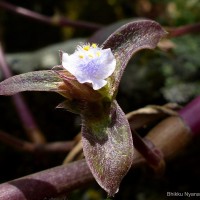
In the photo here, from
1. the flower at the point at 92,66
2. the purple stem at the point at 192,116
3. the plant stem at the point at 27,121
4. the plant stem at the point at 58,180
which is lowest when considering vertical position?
the plant stem at the point at 27,121

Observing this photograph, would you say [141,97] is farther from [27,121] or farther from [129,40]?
[129,40]

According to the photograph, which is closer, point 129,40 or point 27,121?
point 129,40

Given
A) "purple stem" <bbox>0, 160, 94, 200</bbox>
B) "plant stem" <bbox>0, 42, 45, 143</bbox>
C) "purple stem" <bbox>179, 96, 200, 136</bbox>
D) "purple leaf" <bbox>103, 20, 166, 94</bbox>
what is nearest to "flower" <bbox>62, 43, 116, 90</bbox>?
"purple leaf" <bbox>103, 20, 166, 94</bbox>

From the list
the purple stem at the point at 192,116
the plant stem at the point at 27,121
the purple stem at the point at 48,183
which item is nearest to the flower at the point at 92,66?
the purple stem at the point at 48,183

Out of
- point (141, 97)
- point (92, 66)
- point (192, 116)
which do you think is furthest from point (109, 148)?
point (141, 97)

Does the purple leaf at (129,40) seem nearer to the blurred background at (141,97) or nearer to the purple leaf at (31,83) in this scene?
the purple leaf at (31,83)

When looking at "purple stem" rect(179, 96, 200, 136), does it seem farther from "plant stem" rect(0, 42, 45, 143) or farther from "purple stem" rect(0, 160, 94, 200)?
"plant stem" rect(0, 42, 45, 143)

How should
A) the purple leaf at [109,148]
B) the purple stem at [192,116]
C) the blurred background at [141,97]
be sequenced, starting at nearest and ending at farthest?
1. the purple leaf at [109,148]
2. the purple stem at [192,116]
3. the blurred background at [141,97]
